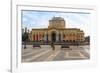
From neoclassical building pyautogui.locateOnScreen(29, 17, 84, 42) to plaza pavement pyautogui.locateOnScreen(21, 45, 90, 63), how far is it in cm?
10

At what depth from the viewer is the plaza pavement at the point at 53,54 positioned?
217cm

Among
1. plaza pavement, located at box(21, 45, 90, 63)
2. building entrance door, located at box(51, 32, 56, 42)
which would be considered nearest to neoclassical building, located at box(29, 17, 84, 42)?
building entrance door, located at box(51, 32, 56, 42)

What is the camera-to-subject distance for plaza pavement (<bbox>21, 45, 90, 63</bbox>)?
2174 millimetres

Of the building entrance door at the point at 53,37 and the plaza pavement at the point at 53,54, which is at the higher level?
the building entrance door at the point at 53,37

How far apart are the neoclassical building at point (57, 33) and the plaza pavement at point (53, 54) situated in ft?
0.33

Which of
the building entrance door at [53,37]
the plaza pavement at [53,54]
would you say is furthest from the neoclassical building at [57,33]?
the plaza pavement at [53,54]

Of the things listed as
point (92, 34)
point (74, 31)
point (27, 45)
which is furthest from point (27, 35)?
point (92, 34)

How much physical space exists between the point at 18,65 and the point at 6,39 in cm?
33

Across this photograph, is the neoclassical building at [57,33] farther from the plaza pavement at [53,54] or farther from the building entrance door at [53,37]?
the plaza pavement at [53,54]

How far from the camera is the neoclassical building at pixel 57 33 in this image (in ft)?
7.25

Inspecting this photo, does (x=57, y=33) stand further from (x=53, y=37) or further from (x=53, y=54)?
(x=53, y=54)

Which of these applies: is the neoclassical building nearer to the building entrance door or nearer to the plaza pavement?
the building entrance door

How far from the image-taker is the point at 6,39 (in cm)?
202

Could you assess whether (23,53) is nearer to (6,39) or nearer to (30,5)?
(6,39)
